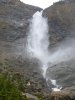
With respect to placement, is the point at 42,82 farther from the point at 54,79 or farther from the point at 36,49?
the point at 36,49

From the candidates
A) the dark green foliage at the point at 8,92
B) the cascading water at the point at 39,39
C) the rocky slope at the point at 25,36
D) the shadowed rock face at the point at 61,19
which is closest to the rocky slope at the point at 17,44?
the rocky slope at the point at 25,36

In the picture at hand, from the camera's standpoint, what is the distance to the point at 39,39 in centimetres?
7350

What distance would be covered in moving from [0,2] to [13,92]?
214ft

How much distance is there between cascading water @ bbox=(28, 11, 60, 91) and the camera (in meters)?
62.5

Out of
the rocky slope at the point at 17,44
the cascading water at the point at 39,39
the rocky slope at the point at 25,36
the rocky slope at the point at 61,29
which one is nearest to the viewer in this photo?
the rocky slope at the point at 17,44

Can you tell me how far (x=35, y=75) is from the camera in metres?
46.8

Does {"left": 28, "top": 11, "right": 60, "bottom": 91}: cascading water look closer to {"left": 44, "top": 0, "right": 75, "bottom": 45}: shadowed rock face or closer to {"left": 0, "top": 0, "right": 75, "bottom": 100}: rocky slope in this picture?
{"left": 0, "top": 0, "right": 75, "bottom": 100}: rocky slope

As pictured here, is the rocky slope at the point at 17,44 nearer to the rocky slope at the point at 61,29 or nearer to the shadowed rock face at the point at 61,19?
the rocky slope at the point at 61,29

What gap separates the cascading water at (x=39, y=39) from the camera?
62.5m

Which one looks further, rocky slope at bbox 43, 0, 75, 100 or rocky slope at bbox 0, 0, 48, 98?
rocky slope at bbox 43, 0, 75, 100

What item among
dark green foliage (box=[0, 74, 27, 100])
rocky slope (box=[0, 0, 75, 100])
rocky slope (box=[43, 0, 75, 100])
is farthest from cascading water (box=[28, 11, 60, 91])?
dark green foliage (box=[0, 74, 27, 100])

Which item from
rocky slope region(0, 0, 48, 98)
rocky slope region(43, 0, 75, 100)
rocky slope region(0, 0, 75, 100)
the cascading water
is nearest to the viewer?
rocky slope region(0, 0, 48, 98)

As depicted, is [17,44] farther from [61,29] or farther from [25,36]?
[61,29]

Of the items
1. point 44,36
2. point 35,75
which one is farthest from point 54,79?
point 44,36
